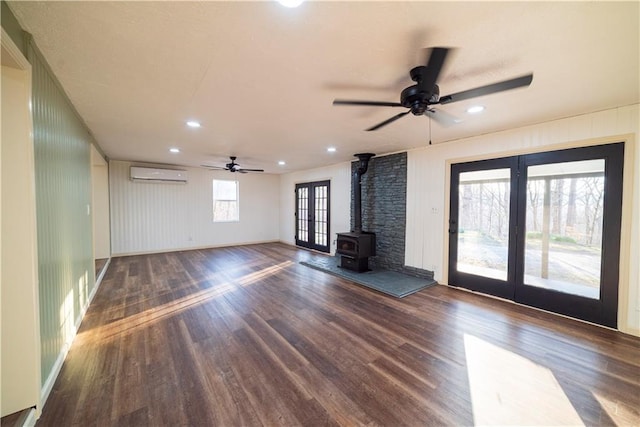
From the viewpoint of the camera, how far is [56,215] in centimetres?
212

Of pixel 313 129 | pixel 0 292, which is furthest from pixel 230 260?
pixel 0 292

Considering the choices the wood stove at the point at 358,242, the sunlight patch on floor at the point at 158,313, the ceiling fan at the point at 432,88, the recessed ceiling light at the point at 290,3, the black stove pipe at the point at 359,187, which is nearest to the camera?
the recessed ceiling light at the point at 290,3

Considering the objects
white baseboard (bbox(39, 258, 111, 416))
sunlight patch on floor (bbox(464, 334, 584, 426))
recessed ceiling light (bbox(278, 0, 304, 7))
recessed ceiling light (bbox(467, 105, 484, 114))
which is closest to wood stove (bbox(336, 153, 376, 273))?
recessed ceiling light (bbox(467, 105, 484, 114))

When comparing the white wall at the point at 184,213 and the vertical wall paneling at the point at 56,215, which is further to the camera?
the white wall at the point at 184,213

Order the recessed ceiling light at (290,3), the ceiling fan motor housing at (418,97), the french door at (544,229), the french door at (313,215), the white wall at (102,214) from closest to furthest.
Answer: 1. the recessed ceiling light at (290,3)
2. the ceiling fan motor housing at (418,97)
3. the french door at (544,229)
4. the white wall at (102,214)
5. the french door at (313,215)

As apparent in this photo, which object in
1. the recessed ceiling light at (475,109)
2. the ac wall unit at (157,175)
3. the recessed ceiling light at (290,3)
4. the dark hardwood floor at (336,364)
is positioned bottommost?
the dark hardwood floor at (336,364)

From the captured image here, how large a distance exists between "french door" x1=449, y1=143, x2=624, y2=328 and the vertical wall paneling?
4.97m

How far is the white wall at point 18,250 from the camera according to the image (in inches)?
58.8

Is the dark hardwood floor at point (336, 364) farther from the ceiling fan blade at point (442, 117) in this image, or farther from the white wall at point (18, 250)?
the ceiling fan blade at point (442, 117)

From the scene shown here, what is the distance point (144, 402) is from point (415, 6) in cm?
309

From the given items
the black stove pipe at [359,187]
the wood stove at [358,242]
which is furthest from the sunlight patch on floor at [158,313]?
the black stove pipe at [359,187]

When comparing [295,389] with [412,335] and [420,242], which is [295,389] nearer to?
[412,335]

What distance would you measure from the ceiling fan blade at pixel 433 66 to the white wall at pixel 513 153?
2.50 meters

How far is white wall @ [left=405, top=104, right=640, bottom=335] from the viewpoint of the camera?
266 centimetres
